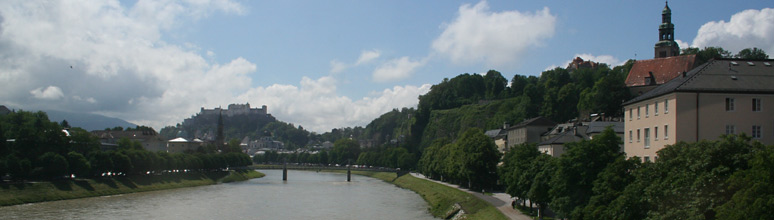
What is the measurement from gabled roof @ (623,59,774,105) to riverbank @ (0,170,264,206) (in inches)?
2289

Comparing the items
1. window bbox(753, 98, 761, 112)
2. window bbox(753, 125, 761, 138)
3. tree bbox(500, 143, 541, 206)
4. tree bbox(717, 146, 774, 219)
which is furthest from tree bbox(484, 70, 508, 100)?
tree bbox(717, 146, 774, 219)

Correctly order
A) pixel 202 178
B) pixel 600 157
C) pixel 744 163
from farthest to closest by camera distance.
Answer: pixel 202 178
pixel 600 157
pixel 744 163

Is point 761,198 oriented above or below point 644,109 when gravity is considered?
below

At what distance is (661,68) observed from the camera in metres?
84.4

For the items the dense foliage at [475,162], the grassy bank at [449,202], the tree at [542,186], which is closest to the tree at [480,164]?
the dense foliage at [475,162]

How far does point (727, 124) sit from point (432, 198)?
143 feet

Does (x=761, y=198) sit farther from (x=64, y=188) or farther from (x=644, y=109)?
(x=64, y=188)

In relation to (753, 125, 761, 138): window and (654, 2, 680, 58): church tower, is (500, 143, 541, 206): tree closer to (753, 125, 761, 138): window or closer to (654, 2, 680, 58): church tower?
(753, 125, 761, 138): window

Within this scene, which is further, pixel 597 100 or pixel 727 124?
pixel 597 100

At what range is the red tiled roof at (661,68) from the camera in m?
82.2

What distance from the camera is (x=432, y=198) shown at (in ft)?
249

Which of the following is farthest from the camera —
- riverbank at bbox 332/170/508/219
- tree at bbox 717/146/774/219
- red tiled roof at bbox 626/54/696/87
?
red tiled roof at bbox 626/54/696/87

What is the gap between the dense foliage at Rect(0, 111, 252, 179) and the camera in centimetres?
7512

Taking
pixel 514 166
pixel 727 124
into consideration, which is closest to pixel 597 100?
pixel 514 166
